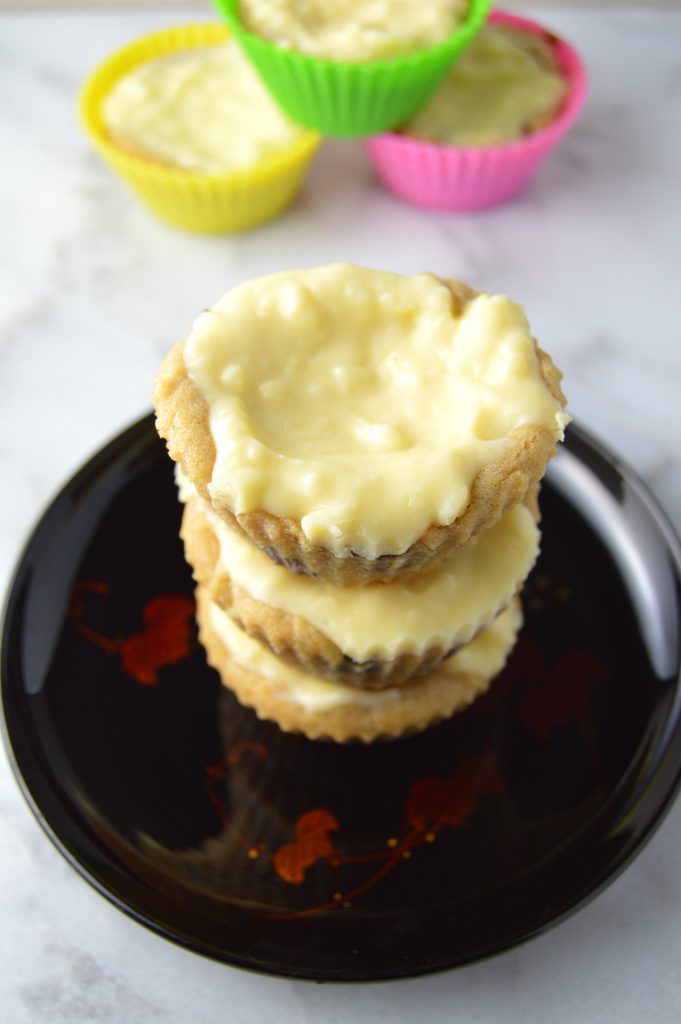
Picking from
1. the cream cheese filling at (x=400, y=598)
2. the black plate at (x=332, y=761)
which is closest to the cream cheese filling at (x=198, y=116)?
the black plate at (x=332, y=761)

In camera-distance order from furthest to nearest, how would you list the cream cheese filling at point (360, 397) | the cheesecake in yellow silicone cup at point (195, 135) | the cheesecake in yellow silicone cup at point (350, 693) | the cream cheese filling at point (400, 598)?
1. the cheesecake in yellow silicone cup at point (195, 135)
2. the cheesecake in yellow silicone cup at point (350, 693)
3. the cream cheese filling at point (400, 598)
4. the cream cheese filling at point (360, 397)

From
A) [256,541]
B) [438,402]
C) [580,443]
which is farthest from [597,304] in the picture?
[256,541]

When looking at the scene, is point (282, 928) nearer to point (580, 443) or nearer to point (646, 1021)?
point (646, 1021)

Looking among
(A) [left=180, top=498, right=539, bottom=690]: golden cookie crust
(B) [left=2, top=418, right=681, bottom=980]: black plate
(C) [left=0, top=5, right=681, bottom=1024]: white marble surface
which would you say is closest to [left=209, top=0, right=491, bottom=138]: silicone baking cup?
(C) [left=0, top=5, right=681, bottom=1024]: white marble surface

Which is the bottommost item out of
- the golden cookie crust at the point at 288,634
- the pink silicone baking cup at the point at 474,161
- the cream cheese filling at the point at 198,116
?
the golden cookie crust at the point at 288,634

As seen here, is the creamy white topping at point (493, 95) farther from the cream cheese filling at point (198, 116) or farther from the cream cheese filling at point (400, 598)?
the cream cheese filling at point (400, 598)

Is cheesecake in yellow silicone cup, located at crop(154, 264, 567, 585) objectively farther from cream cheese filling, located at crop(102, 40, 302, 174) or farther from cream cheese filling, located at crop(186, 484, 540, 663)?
cream cheese filling, located at crop(102, 40, 302, 174)
